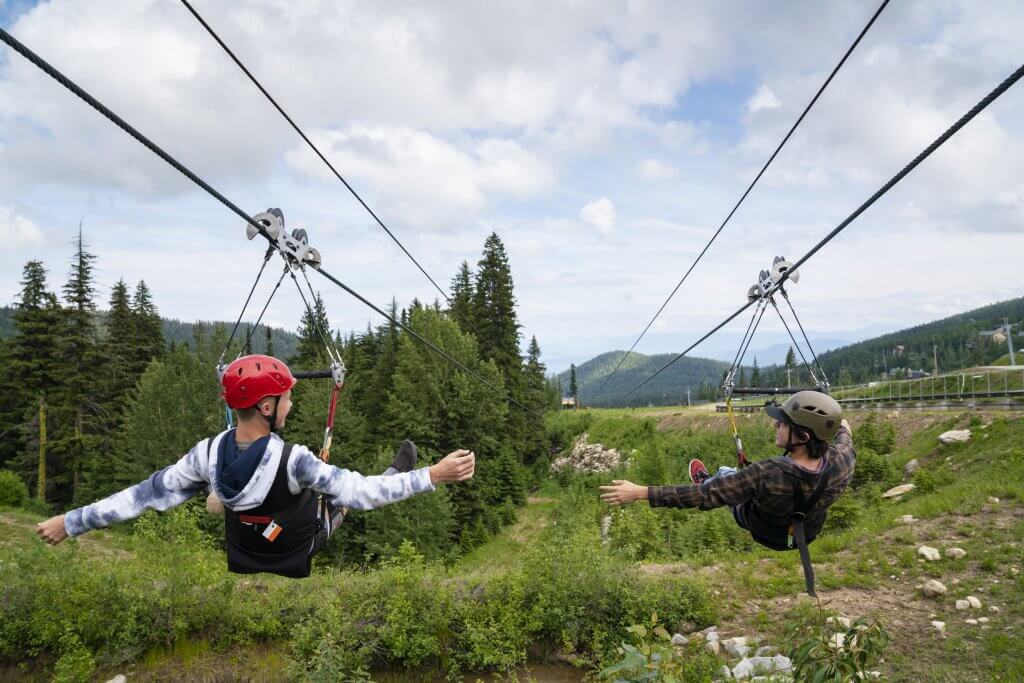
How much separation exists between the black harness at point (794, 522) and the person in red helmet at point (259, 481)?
332 centimetres

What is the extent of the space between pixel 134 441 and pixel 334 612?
32.9m

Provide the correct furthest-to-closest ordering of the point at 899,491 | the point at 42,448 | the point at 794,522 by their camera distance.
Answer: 1. the point at 42,448
2. the point at 899,491
3. the point at 794,522

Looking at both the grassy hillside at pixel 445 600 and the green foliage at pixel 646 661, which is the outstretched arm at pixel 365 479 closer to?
the green foliage at pixel 646 661

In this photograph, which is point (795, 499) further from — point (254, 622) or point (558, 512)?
point (558, 512)

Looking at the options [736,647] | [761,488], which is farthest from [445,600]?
[761,488]

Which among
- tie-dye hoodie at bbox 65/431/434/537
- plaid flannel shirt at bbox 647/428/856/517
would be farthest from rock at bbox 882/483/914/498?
tie-dye hoodie at bbox 65/431/434/537

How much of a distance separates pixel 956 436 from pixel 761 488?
2154 centimetres

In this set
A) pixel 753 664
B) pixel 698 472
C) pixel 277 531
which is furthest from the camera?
pixel 753 664

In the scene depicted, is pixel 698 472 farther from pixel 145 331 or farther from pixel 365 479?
pixel 145 331

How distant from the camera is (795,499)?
17.1ft

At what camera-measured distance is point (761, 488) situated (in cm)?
515

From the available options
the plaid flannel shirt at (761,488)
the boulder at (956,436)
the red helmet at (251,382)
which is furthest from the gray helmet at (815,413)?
the boulder at (956,436)

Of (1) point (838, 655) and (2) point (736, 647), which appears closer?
(1) point (838, 655)

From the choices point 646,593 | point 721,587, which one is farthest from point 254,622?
point 721,587
